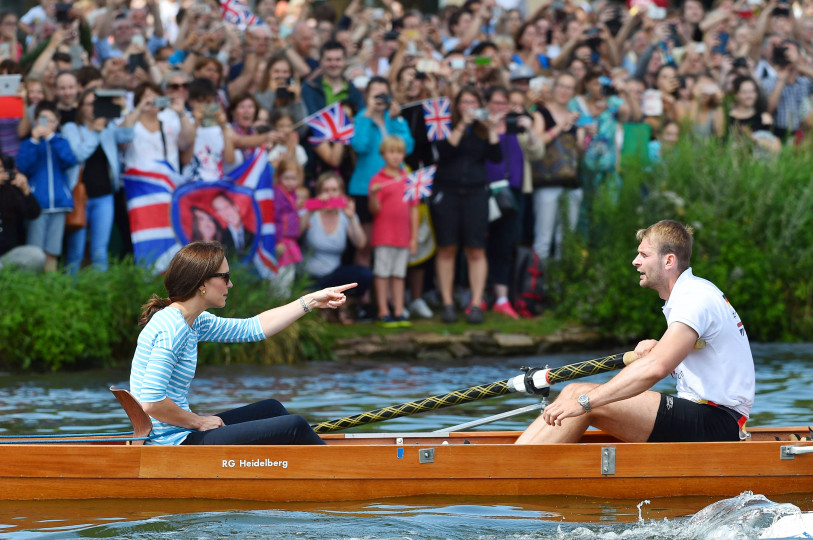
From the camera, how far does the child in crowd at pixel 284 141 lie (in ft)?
43.0

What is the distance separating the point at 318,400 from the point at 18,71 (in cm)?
422

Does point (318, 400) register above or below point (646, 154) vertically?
below

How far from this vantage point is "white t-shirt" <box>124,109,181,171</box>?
12.5 metres

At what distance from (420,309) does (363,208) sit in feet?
4.34

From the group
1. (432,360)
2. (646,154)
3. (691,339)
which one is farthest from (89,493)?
(646,154)

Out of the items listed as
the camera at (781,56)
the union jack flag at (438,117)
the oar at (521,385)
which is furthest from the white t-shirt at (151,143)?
the camera at (781,56)

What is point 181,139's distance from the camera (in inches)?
501

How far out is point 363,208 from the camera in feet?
45.2

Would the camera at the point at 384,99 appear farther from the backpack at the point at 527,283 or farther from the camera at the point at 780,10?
the camera at the point at 780,10

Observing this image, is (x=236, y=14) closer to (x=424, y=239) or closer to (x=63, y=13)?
(x=63, y=13)

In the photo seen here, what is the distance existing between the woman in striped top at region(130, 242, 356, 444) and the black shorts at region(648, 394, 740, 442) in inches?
79.7

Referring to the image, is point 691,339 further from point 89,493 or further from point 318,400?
point 318,400

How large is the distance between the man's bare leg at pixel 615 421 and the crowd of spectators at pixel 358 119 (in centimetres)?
597

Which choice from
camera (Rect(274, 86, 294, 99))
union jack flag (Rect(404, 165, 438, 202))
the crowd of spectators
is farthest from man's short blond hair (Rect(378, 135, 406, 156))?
camera (Rect(274, 86, 294, 99))
